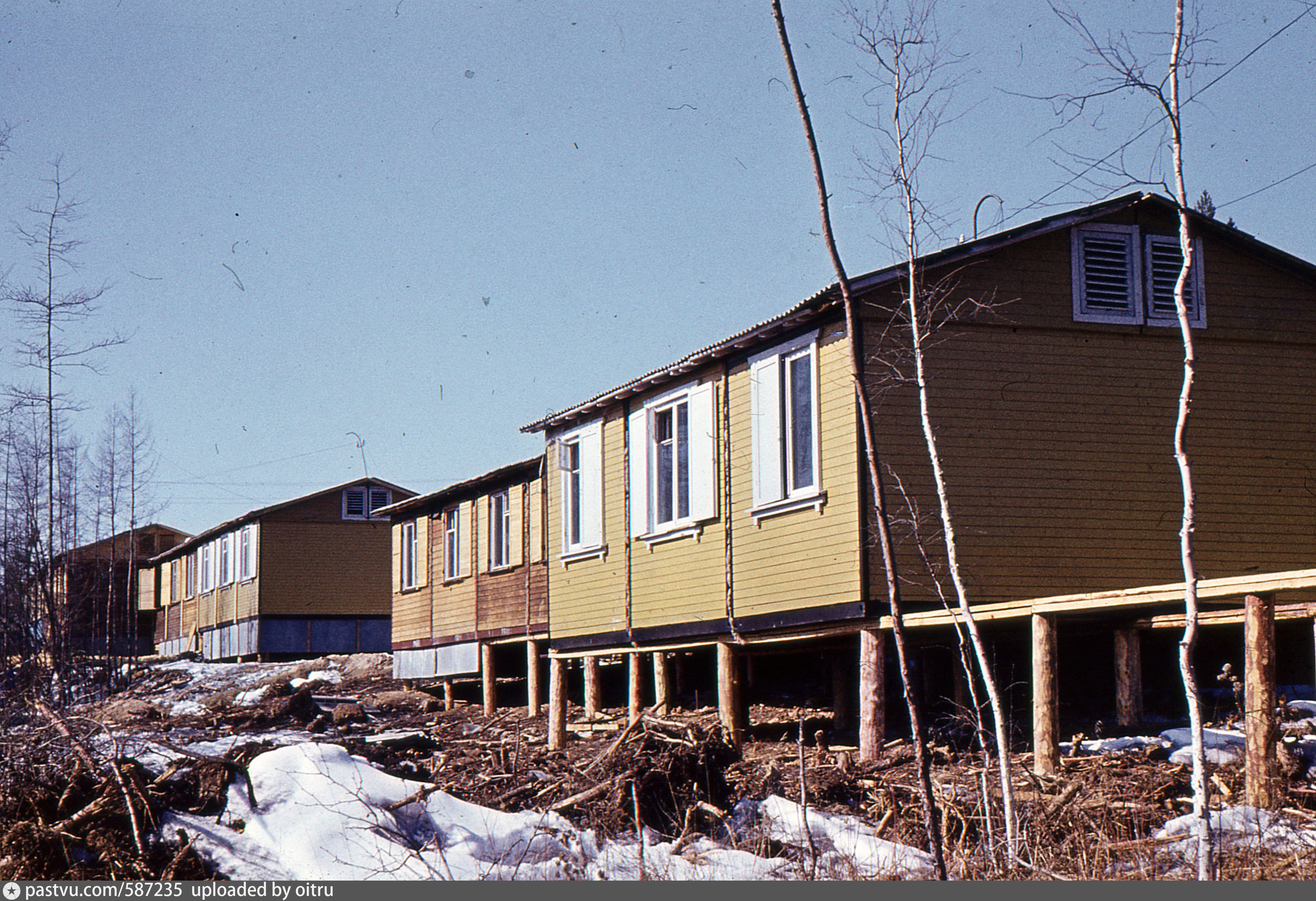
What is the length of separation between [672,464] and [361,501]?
24673mm

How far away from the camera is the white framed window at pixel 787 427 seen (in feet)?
47.5

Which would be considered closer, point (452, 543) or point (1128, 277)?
point (1128, 277)

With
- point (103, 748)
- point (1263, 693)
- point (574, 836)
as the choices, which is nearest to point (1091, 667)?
point (1263, 693)

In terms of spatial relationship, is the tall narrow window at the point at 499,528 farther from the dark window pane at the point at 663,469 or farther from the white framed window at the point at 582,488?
the dark window pane at the point at 663,469

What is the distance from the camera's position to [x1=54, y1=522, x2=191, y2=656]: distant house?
38656 mm

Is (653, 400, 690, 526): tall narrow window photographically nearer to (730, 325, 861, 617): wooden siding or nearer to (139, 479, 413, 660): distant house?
(730, 325, 861, 617): wooden siding

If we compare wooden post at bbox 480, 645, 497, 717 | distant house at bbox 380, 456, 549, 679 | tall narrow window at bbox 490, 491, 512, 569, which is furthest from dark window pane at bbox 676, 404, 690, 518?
wooden post at bbox 480, 645, 497, 717

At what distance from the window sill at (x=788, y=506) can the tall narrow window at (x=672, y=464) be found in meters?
1.61

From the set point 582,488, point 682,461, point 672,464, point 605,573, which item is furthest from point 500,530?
point 682,461

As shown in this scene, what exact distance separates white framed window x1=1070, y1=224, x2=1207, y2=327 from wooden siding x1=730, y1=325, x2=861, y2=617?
8.94 feet

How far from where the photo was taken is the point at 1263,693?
9.69m

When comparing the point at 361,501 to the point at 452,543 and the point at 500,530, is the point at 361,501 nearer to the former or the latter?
the point at 452,543

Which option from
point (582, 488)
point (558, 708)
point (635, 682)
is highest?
point (582, 488)

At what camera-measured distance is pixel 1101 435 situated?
47.9 ft
